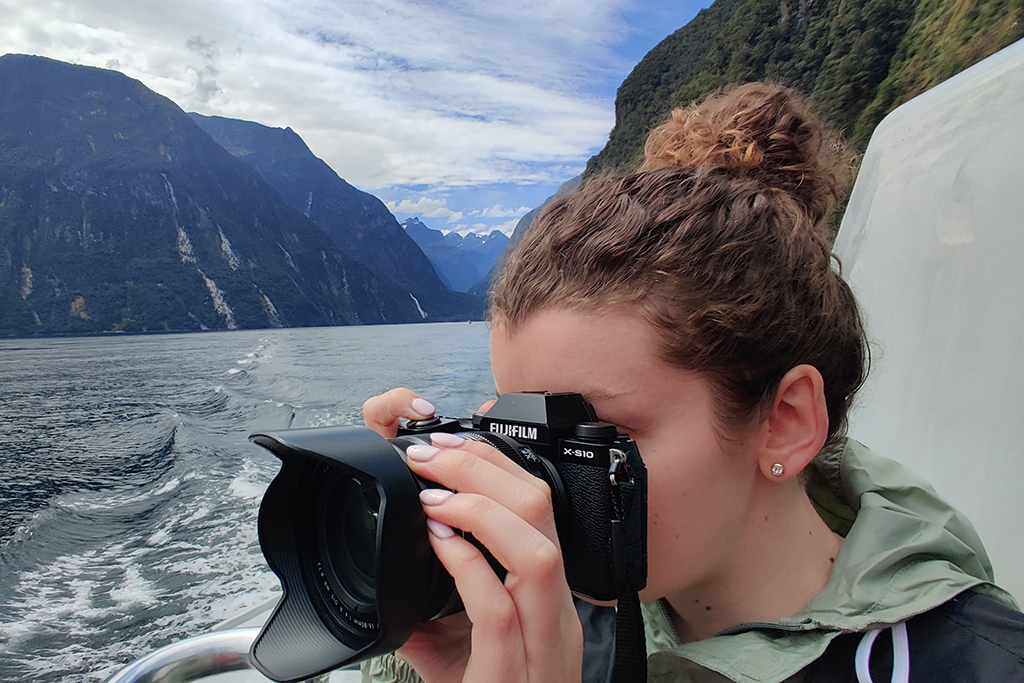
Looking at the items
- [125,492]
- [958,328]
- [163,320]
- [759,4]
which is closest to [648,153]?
[958,328]

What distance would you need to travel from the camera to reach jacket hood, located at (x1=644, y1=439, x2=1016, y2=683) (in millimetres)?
640

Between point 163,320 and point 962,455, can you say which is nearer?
point 962,455

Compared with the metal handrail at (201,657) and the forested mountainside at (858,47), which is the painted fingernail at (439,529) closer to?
the metal handrail at (201,657)

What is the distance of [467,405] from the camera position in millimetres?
7363

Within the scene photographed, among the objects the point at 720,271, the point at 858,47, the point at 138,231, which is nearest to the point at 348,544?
the point at 720,271

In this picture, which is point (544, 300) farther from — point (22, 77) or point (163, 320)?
point (22, 77)

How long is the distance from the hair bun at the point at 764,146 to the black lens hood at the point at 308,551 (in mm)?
690

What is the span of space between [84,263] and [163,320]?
21.3 feet

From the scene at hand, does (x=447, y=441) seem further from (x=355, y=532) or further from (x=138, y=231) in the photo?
(x=138, y=231)

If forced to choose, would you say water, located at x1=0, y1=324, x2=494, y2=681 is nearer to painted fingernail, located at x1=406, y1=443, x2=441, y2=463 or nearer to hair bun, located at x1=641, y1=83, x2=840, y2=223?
painted fingernail, located at x1=406, y1=443, x2=441, y2=463

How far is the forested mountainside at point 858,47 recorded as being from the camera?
966 centimetres

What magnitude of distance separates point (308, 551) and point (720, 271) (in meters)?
0.62

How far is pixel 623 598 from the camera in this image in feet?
2.43

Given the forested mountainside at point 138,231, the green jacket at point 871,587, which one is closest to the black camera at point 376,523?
the green jacket at point 871,587
